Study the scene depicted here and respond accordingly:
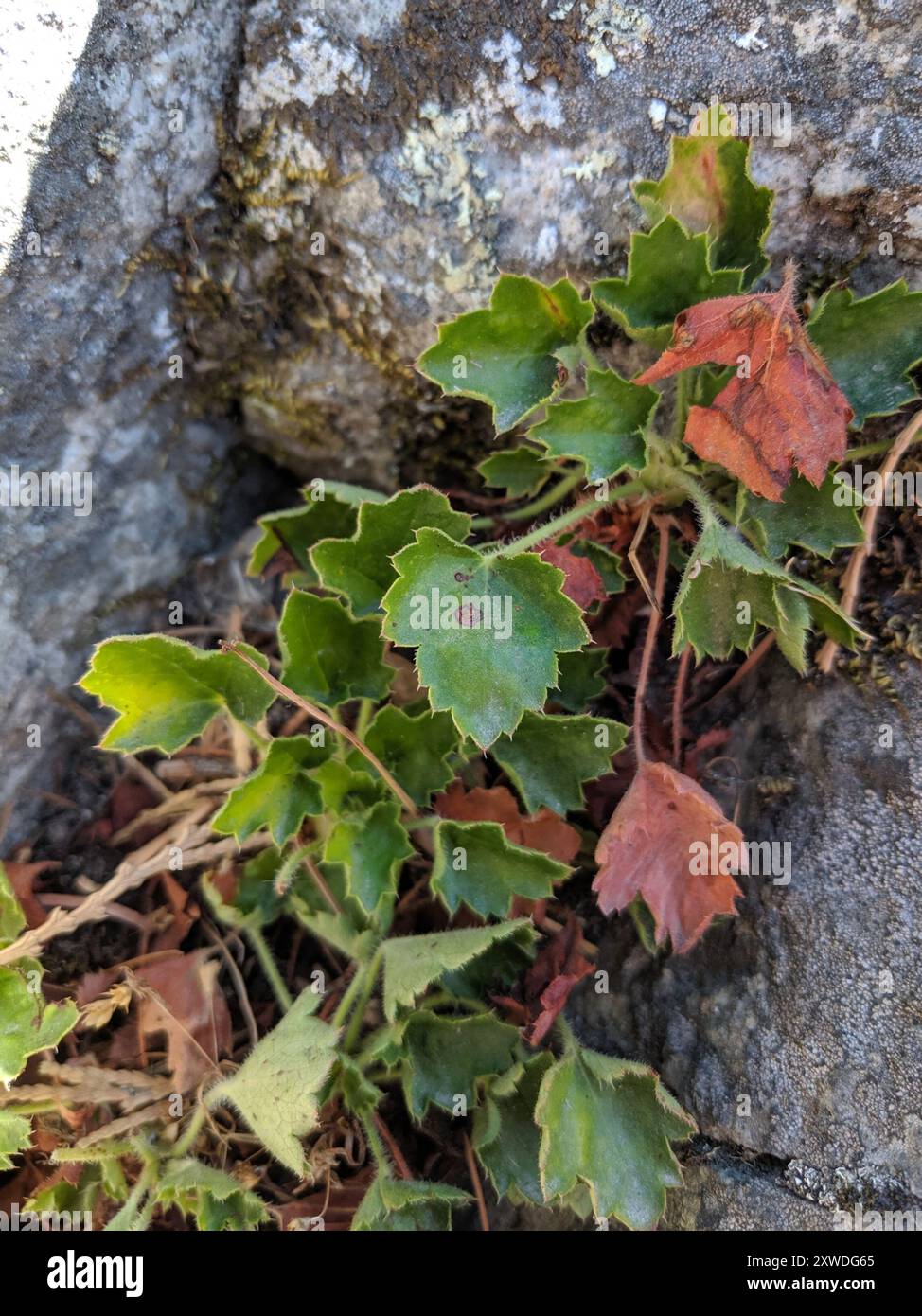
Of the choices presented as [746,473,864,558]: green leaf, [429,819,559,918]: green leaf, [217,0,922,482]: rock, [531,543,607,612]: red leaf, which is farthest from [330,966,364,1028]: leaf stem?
[217,0,922,482]: rock

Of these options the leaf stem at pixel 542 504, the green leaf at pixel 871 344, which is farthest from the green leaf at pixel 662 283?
the leaf stem at pixel 542 504

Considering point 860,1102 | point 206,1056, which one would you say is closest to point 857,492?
point 860,1102

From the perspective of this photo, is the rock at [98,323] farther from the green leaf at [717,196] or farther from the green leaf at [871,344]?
the green leaf at [871,344]

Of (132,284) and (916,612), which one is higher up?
(132,284)
